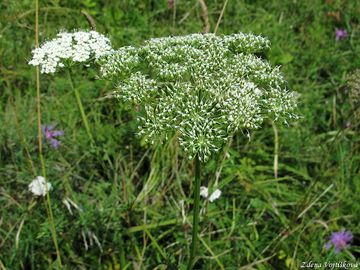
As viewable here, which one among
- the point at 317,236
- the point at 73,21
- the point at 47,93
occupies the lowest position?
the point at 317,236

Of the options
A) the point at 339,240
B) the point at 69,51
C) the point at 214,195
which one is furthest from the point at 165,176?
the point at 69,51

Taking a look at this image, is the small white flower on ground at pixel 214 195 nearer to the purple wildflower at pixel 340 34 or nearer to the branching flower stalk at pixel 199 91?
the branching flower stalk at pixel 199 91

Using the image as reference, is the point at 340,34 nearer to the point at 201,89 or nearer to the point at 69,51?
A: the point at 201,89

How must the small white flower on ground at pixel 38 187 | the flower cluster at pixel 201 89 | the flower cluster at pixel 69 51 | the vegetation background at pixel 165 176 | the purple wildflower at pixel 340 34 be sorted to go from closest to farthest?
the flower cluster at pixel 201 89, the flower cluster at pixel 69 51, the small white flower on ground at pixel 38 187, the vegetation background at pixel 165 176, the purple wildflower at pixel 340 34

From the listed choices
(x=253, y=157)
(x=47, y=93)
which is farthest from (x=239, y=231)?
(x=47, y=93)

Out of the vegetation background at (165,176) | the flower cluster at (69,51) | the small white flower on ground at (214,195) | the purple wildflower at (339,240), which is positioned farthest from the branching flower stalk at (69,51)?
the purple wildflower at (339,240)

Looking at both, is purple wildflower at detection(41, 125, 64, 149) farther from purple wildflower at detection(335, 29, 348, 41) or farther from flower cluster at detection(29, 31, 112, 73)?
purple wildflower at detection(335, 29, 348, 41)

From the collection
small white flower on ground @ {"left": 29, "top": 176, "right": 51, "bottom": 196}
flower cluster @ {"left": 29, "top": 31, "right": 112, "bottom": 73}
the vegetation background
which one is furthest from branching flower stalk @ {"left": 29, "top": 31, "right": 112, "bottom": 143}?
small white flower on ground @ {"left": 29, "top": 176, "right": 51, "bottom": 196}

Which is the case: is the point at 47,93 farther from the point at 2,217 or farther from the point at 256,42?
the point at 256,42
